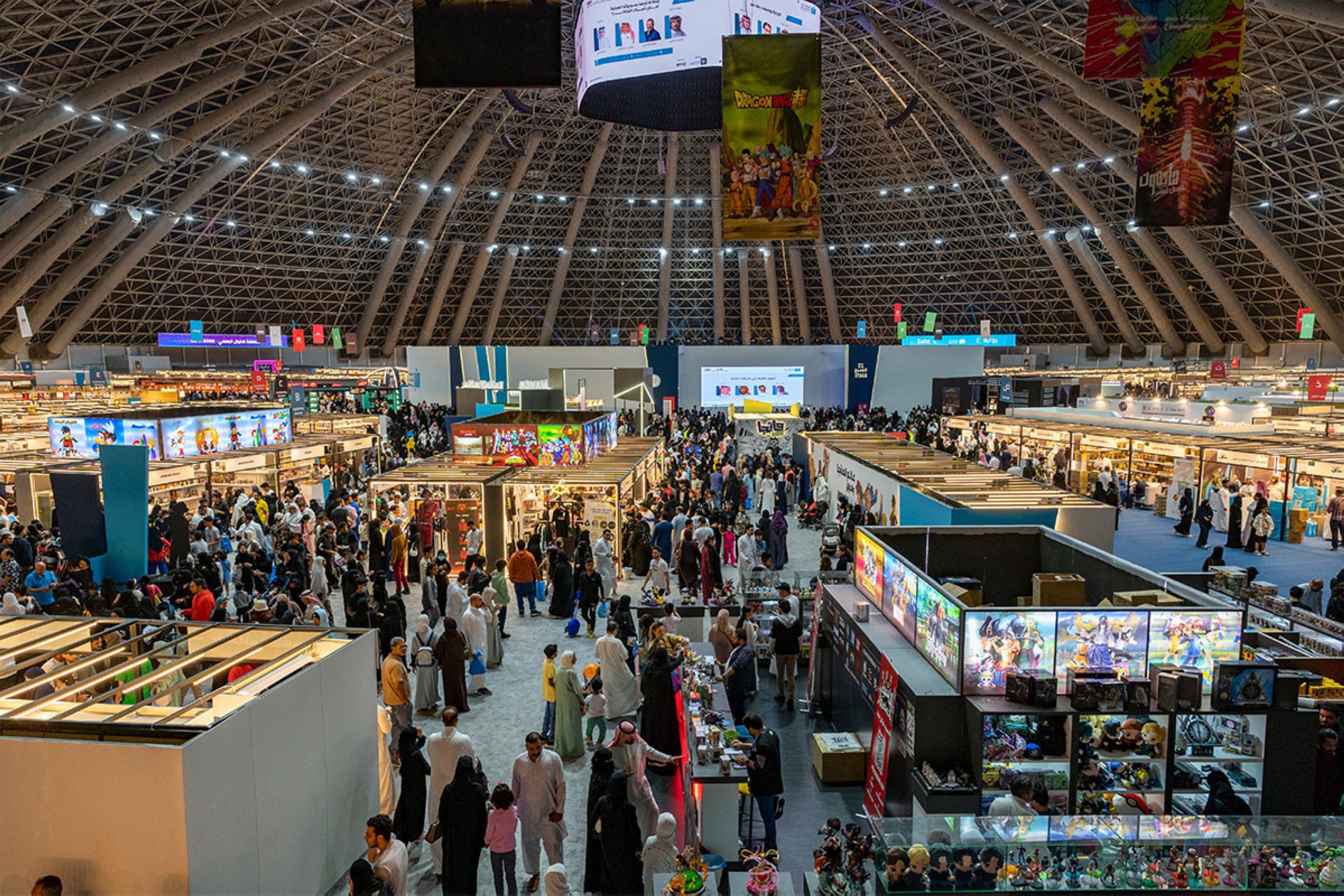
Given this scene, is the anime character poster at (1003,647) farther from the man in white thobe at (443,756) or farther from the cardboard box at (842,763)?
the man in white thobe at (443,756)

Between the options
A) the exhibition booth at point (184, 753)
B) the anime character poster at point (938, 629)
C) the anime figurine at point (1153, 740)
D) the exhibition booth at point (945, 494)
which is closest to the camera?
the exhibition booth at point (184, 753)

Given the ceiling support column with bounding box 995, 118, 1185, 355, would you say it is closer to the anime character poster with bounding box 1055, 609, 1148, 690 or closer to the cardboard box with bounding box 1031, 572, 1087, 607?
the cardboard box with bounding box 1031, 572, 1087, 607

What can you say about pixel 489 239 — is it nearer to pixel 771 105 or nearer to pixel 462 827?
pixel 771 105

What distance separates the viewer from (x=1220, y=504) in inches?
600

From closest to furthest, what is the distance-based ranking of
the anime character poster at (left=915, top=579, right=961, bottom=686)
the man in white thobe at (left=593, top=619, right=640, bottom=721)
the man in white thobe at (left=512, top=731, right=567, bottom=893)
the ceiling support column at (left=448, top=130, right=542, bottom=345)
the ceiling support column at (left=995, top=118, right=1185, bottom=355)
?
1. the man in white thobe at (left=512, top=731, right=567, bottom=893)
2. the anime character poster at (left=915, top=579, right=961, bottom=686)
3. the man in white thobe at (left=593, top=619, right=640, bottom=721)
4. the ceiling support column at (left=995, top=118, right=1185, bottom=355)
5. the ceiling support column at (left=448, top=130, right=542, bottom=345)

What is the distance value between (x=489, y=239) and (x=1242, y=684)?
119 feet

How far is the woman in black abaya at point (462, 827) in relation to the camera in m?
4.81

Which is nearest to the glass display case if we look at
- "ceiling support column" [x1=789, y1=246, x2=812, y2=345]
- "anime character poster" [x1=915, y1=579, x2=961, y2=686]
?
"anime character poster" [x1=915, y1=579, x2=961, y2=686]

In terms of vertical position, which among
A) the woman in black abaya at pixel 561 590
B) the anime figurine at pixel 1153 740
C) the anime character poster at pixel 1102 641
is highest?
the anime character poster at pixel 1102 641

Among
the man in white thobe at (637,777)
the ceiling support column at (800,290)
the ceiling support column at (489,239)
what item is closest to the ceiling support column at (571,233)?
the ceiling support column at (489,239)

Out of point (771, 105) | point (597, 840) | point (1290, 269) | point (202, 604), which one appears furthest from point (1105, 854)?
point (1290, 269)

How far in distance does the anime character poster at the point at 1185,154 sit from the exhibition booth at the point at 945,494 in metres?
3.40

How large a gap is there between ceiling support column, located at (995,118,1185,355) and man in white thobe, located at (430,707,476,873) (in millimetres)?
29530

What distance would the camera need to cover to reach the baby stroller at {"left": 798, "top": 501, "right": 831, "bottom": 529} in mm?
17453
